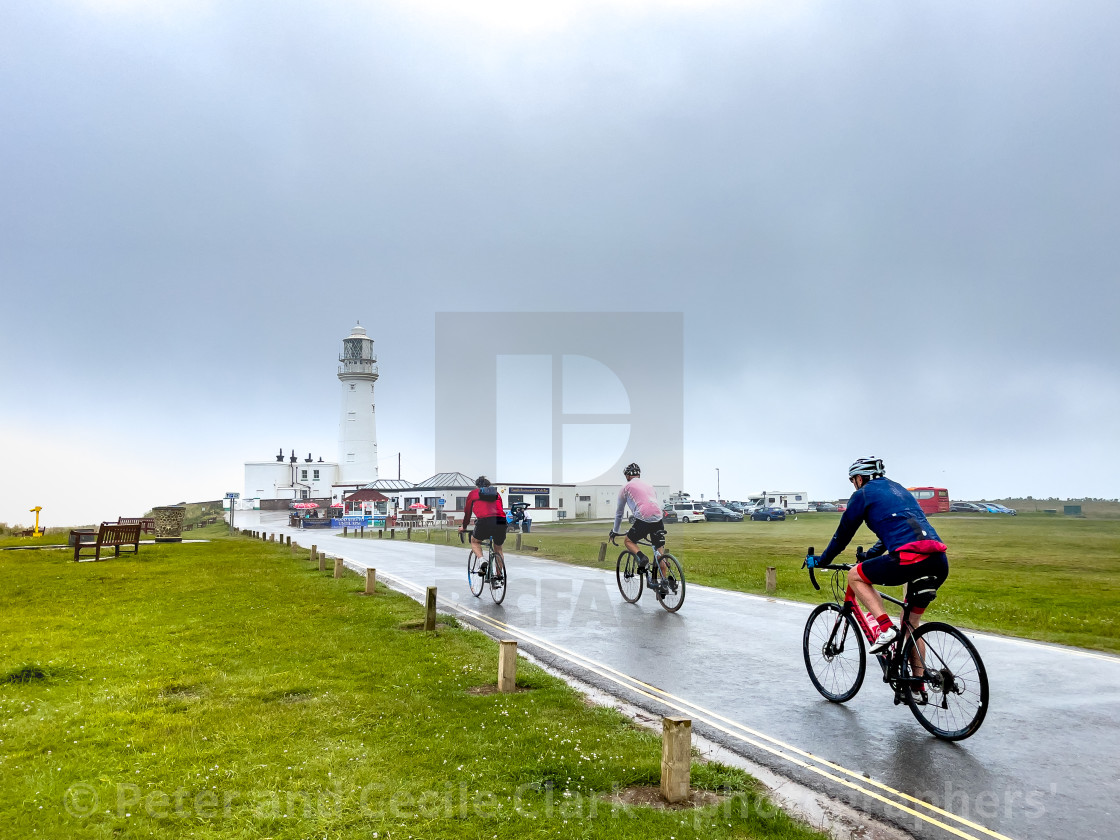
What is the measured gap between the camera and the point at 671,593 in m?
12.6

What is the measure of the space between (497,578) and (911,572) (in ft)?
30.7

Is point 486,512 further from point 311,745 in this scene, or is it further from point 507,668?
point 311,745

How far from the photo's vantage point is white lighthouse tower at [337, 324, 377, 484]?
90.2m

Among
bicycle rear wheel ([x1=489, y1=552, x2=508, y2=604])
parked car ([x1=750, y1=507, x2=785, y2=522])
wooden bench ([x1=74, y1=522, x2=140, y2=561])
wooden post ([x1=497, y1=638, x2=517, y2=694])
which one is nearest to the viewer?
wooden post ([x1=497, y1=638, x2=517, y2=694])

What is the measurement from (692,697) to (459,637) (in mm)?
4148

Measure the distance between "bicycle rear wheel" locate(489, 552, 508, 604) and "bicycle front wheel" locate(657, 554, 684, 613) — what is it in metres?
3.31

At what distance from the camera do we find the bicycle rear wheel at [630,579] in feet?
44.1

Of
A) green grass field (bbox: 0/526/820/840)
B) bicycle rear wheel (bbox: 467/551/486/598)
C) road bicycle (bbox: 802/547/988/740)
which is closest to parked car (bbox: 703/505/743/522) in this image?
bicycle rear wheel (bbox: 467/551/486/598)

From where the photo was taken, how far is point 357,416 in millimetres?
90625

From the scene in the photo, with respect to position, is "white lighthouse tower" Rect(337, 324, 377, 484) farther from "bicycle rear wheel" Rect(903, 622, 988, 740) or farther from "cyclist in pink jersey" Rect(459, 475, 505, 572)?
"bicycle rear wheel" Rect(903, 622, 988, 740)

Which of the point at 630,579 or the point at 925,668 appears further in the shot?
the point at 630,579

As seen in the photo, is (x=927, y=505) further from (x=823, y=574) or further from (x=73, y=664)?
(x=73, y=664)

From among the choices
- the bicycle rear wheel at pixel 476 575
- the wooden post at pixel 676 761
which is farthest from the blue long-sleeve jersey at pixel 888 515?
the bicycle rear wheel at pixel 476 575

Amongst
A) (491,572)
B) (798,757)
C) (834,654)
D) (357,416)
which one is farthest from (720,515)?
(798,757)
